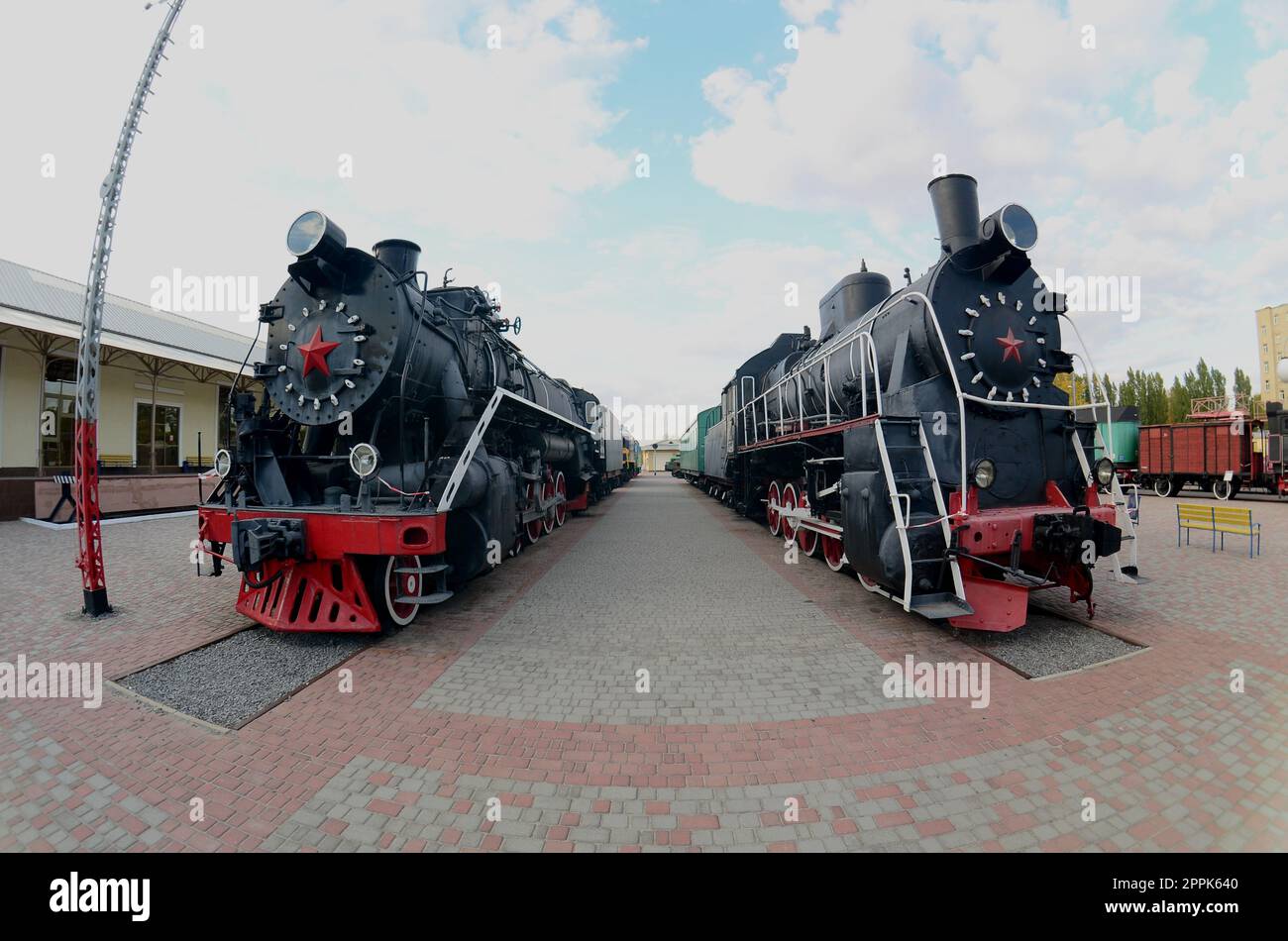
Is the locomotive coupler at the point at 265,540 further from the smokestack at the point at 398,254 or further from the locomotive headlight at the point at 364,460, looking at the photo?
the smokestack at the point at 398,254

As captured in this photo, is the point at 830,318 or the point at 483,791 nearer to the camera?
the point at 483,791

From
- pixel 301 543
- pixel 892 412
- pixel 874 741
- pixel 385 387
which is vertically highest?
pixel 385 387

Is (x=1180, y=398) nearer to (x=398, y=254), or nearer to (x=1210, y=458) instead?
(x=1210, y=458)

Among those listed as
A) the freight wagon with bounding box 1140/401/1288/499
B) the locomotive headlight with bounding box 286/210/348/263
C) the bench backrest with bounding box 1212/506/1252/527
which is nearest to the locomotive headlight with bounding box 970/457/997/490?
the locomotive headlight with bounding box 286/210/348/263

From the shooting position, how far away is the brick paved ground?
7.71ft

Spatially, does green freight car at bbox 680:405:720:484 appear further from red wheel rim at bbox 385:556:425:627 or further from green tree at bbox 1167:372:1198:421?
green tree at bbox 1167:372:1198:421

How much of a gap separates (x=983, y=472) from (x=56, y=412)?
22.7 m

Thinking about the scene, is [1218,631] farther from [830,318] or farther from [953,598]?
[830,318]

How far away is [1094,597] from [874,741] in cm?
471

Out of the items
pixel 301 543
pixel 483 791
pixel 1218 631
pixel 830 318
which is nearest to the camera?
pixel 483 791

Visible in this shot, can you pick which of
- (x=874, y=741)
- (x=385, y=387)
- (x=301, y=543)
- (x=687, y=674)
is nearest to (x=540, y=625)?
(x=687, y=674)

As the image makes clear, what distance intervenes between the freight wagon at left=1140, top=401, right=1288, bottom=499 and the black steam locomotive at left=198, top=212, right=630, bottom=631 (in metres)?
24.9

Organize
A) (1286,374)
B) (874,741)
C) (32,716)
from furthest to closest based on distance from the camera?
1. (1286,374)
2. (32,716)
3. (874,741)

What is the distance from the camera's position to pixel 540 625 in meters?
5.18
